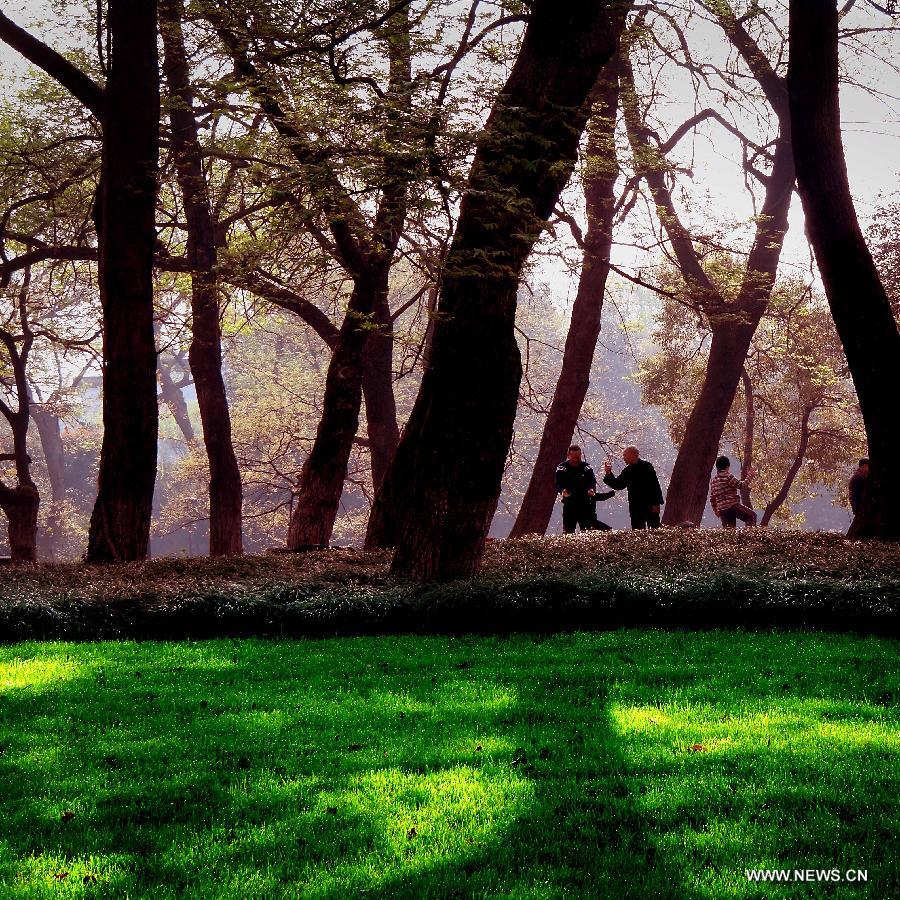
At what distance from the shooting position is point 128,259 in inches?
506

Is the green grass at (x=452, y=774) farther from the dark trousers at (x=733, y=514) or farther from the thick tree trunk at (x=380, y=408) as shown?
the thick tree trunk at (x=380, y=408)

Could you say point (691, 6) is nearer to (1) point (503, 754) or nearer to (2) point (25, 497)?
(2) point (25, 497)

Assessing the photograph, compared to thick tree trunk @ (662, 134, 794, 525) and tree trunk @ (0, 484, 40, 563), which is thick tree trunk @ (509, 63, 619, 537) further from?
tree trunk @ (0, 484, 40, 563)

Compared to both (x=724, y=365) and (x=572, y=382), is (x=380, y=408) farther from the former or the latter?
(x=724, y=365)

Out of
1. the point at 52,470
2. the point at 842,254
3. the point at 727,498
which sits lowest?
the point at 727,498

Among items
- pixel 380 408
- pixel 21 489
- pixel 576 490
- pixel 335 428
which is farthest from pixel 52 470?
pixel 576 490

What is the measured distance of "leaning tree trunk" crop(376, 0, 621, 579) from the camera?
10.7m

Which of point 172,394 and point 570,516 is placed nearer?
point 570,516

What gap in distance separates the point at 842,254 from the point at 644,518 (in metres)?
6.33

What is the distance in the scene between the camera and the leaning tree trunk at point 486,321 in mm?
10672

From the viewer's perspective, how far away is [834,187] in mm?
13070

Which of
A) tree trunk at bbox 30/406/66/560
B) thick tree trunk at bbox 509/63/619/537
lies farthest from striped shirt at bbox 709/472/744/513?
tree trunk at bbox 30/406/66/560

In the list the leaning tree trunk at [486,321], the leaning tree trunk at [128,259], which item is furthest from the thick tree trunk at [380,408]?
the leaning tree trunk at [486,321]

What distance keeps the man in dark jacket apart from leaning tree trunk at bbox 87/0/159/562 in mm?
7061
